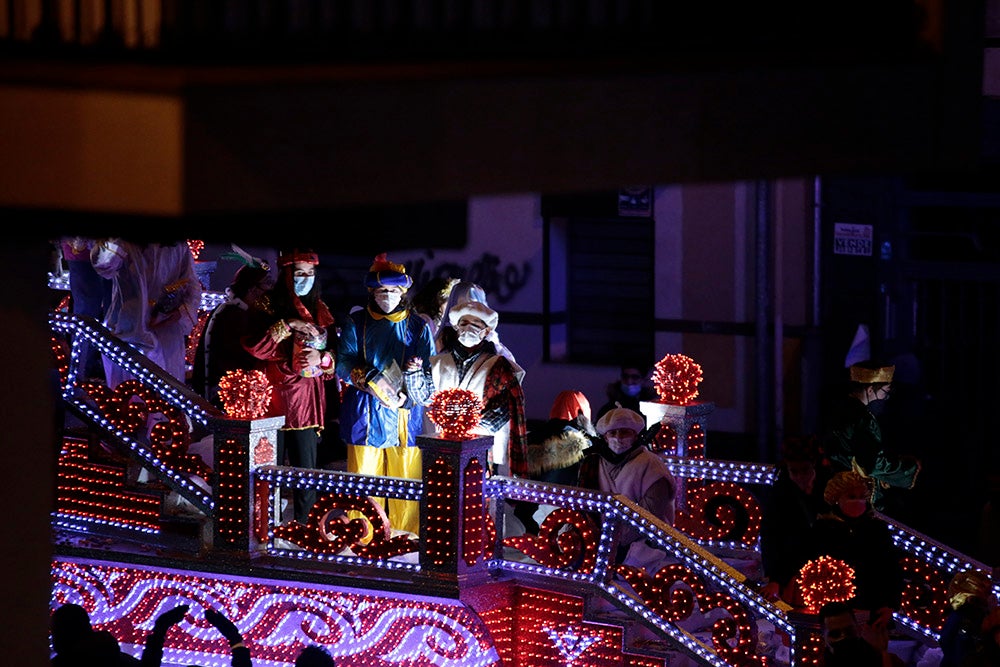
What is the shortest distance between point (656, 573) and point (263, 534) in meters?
2.29

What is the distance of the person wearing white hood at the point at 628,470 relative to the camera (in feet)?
35.0

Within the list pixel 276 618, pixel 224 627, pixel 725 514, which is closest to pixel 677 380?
pixel 725 514

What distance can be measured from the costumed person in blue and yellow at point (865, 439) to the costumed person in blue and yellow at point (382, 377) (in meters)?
2.57

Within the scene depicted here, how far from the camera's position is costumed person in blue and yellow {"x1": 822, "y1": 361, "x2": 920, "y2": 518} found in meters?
11.4

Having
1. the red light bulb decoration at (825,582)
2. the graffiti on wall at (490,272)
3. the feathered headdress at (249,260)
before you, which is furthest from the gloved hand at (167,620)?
the graffiti on wall at (490,272)

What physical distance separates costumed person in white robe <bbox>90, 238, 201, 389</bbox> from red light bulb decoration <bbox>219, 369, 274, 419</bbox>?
70.1 inches

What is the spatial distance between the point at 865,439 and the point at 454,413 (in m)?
2.93

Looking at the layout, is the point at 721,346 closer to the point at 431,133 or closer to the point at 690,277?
the point at 690,277

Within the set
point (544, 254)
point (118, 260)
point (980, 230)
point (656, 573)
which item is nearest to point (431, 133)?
point (656, 573)

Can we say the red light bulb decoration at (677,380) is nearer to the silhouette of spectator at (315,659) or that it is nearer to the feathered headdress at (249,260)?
the feathered headdress at (249,260)

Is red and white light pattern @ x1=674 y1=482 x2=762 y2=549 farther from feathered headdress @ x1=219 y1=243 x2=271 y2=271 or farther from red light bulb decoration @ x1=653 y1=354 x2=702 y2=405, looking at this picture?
feathered headdress @ x1=219 y1=243 x2=271 y2=271

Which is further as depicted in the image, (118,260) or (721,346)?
(721,346)

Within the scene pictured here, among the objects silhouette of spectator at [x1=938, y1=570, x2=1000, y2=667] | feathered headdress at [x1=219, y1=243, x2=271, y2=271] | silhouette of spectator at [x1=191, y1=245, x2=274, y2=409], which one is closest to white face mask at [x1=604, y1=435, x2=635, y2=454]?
silhouette of spectator at [x1=938, y1=570, x2=1000, y2=667]

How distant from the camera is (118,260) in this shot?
12172mm
